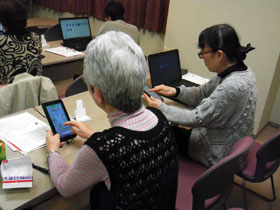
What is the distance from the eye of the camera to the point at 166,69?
230 centimetres

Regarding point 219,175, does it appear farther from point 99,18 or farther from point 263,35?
point 99,18

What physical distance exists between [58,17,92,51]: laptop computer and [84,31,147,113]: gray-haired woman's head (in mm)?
2445

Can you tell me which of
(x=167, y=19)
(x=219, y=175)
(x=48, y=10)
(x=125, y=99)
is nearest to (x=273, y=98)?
(x=167, y=19)

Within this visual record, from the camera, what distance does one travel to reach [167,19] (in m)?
3.50

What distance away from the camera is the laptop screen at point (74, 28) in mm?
3450

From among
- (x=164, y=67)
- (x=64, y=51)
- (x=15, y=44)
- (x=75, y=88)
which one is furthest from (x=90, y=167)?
(x=64, y=51)

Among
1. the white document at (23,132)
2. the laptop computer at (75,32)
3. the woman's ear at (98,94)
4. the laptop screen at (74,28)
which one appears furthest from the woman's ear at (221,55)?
the laptop screen at (74,28)

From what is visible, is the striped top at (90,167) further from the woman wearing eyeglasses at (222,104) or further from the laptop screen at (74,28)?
the laptop screen at (74,28)

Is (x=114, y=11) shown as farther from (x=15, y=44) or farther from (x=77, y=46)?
(x=15, y=44)

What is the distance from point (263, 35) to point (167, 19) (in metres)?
1.16

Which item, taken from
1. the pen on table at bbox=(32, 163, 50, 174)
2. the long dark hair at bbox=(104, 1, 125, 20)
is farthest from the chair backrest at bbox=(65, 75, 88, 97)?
the long dark hair at bbox=(104, 1, 125, 20)

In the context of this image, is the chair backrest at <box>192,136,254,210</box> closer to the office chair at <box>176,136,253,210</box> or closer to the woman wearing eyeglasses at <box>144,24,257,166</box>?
the office chair at <box>176,136,253,210</box>

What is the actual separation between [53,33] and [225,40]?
8.76 feet

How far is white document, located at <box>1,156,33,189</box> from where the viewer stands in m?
1.16
